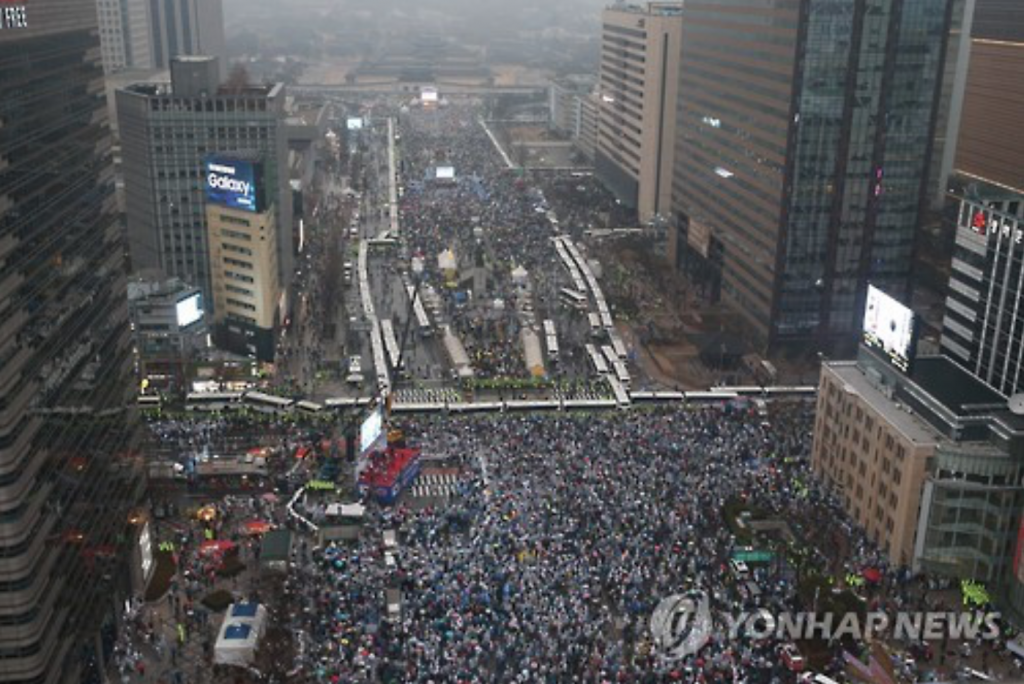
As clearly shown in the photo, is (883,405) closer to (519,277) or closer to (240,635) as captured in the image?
(240,635)

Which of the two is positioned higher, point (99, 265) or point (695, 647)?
point (99, 265)

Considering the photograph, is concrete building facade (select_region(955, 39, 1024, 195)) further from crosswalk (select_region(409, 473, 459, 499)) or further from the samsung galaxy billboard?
crosswalk (select_region(409, 473, 459, 499))

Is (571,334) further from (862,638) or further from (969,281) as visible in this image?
(862,638)

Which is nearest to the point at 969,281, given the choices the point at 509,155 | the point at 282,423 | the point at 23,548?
the point at 282,423

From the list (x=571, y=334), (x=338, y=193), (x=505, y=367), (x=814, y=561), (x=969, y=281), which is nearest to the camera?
(x=814, y=561)

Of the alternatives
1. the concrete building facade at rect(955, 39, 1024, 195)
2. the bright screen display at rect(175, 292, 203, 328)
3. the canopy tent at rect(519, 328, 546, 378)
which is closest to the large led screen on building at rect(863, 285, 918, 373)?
the canopy tent at rect(519, 328, 546, 378)

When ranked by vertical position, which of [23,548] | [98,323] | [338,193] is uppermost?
[98,323]

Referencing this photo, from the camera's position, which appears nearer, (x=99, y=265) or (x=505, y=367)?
(x=99, y=265)
